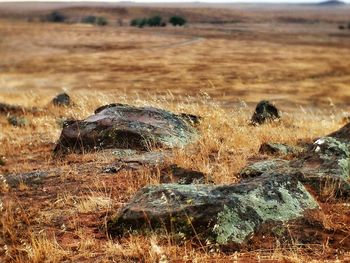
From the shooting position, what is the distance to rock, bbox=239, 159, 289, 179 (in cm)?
743

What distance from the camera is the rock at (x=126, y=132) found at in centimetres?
1018

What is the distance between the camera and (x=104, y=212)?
248 inches

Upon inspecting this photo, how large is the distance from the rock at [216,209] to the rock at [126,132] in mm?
4186

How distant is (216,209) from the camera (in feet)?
17.4

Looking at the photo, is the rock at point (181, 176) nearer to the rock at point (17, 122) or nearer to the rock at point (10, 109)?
the rock at point (17, 122)

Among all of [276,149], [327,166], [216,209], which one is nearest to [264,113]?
[276,149]

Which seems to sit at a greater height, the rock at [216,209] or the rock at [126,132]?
the rock at [216,209]

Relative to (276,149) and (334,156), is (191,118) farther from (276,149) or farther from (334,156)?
(334,156)

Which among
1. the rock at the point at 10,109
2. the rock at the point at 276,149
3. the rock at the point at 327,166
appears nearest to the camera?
the rock at the point at 327,166

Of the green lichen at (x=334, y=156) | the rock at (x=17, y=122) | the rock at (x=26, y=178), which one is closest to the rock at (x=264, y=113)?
the rock at (x=17, y=122)

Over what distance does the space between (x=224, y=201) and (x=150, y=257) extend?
1075 millimetres

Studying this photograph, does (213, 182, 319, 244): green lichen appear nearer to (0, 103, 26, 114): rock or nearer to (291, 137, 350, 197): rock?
(291, 137, 350, 197): rock

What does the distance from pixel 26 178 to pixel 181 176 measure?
2.68 m

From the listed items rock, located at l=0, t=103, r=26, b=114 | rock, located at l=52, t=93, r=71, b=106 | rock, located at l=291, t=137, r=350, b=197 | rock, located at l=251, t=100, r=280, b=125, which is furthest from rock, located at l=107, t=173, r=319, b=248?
rock, located at l=52, t=93, r=71, b=106
